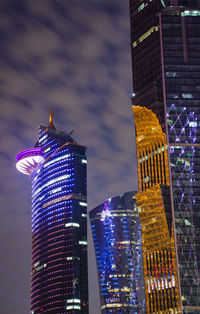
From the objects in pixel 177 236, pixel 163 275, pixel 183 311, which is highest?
pixel 177 236

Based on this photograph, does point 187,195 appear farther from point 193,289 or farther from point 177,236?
point 193,289

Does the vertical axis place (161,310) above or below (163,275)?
below

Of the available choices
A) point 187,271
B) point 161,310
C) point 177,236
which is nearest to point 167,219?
point 177,236

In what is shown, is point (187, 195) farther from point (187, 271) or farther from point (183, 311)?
point (183, 311)

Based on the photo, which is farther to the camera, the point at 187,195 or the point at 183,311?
the point at 187,195

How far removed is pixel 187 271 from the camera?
622ft

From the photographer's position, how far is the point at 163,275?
647ft

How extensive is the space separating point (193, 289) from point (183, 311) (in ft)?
27.7

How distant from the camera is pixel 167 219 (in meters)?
199

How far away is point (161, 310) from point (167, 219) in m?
32.9

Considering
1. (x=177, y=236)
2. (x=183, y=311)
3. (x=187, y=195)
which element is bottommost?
(x=183, y=311)

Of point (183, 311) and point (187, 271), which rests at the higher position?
point (187, 271)

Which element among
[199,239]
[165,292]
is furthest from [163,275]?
[199,239]

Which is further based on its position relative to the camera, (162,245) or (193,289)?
(162,245)
